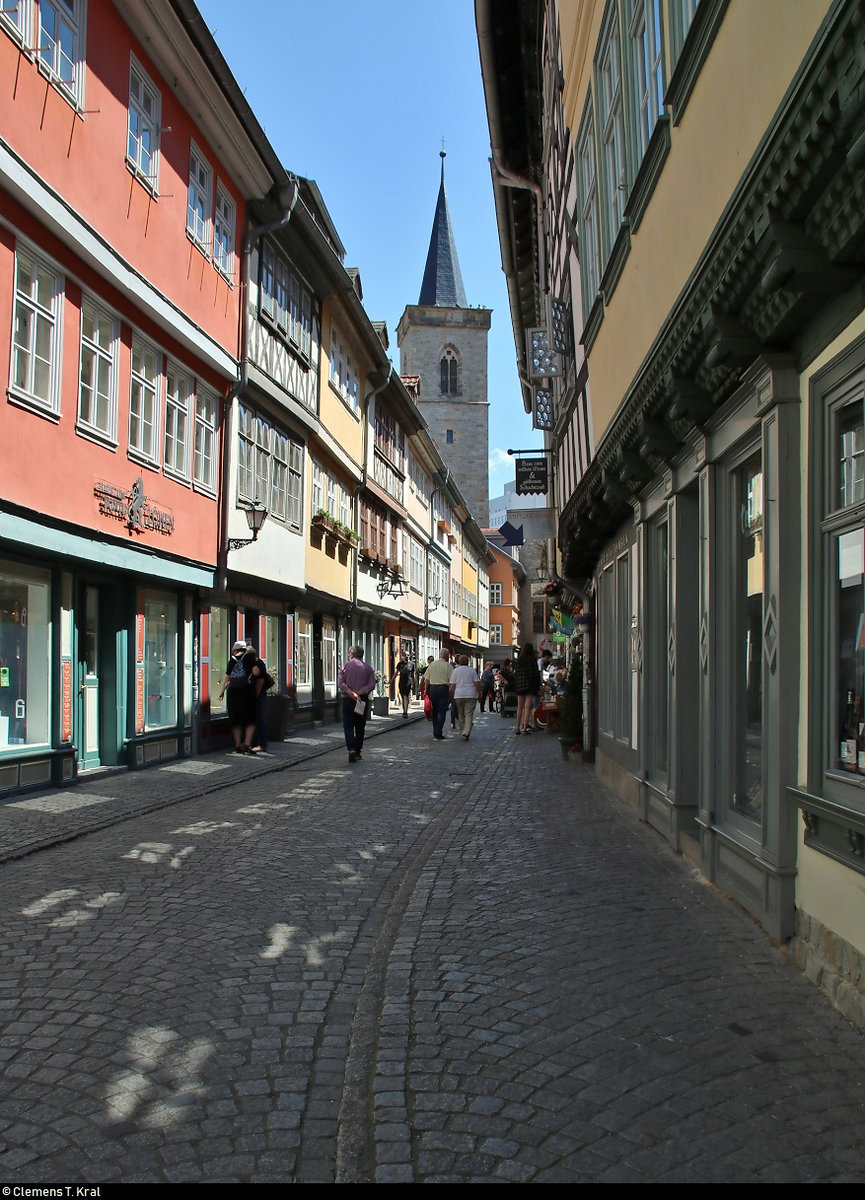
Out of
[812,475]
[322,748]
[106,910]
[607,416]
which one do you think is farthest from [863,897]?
[322,748]

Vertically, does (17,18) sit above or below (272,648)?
above

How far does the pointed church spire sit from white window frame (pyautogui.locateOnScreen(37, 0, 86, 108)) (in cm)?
6984

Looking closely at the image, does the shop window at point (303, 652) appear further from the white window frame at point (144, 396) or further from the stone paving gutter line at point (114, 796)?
the white window frame at point (144, 396)

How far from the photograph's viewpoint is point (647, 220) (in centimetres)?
845

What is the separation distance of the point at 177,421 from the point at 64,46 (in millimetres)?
5205

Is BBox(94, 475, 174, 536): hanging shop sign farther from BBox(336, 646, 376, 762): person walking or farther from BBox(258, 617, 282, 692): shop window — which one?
BBox(258, 617, 282, 692): shop window

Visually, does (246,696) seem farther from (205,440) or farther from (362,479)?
(362,479)

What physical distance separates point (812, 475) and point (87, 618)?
35.0ft

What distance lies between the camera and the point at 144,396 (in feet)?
47.8

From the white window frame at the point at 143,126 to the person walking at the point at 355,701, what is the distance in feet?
23.4

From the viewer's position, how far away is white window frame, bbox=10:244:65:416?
11.1 m

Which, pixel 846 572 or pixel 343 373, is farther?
pixel 343 373

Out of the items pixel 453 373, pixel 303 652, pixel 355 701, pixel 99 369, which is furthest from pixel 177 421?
pixel 453 373

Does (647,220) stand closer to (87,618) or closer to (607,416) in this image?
(607,416)
